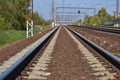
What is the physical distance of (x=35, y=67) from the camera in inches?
412

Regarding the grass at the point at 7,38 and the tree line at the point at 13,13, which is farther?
the tree line at the point at 13,13

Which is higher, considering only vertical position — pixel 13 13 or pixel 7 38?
pixel 13 13

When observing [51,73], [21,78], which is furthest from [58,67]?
[21,78]

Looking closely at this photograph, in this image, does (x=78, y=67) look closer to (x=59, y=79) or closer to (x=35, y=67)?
(x=35, y=67)

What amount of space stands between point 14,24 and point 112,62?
46.3 metres

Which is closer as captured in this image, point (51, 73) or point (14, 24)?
point (51, 73)

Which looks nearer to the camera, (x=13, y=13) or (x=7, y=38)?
(x=7, y=38)

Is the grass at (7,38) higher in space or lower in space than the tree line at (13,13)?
lower

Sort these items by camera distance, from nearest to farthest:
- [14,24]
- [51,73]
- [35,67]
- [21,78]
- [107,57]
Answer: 1. [21,78]
2. [51,73]
3. [35,67]
4. [107,57]
5. [14,24]

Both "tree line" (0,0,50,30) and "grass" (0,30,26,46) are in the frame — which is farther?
"tree line" (0,0,50,30)

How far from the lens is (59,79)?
823 cm

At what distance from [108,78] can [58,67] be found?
273 cm

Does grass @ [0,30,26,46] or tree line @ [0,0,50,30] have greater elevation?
tree line @ [0,0,50,30]

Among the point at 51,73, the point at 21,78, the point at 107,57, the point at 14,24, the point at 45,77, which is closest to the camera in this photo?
the point at 21,78
